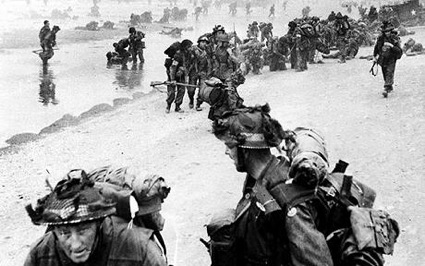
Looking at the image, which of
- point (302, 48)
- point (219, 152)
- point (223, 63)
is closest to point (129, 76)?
point (302, 48)

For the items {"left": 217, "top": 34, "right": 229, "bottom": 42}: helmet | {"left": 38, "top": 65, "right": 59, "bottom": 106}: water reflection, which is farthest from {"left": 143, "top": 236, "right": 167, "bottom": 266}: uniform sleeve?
{"left": 38, "top": 65, "right": 59, "bottom": 106}: water reflection

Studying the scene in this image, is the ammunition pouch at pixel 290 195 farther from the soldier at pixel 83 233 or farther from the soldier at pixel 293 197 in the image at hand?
the soldier at pixel 83 233

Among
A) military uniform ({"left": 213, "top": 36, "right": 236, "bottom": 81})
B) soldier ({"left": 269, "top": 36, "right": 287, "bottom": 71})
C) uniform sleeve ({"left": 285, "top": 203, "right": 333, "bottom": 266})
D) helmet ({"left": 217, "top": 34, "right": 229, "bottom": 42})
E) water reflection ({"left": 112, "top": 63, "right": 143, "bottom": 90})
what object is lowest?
water reflection ({"left": 112, "top": 63, "right": 143, "bottom": 90})

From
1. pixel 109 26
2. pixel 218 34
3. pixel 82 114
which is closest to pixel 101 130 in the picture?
pixel 82 114

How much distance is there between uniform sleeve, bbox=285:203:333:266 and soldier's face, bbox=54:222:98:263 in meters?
0.95

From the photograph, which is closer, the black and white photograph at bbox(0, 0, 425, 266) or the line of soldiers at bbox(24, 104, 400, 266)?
the line of soldiers at bbox(24, 104, 400, 266)

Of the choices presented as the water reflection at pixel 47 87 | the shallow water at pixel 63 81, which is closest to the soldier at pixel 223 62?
the shallow water at pixel 63 81

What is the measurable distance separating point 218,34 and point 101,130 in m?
3.43

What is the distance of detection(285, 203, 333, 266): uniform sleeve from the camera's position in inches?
94.8

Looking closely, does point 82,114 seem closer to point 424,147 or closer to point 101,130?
point 101,130

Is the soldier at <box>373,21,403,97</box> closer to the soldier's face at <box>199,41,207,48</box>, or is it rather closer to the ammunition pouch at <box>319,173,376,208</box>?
the soldier's face at <box>199,41,207,48</box>

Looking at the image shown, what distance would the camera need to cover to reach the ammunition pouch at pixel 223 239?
281 cm

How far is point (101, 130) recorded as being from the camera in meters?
11.2

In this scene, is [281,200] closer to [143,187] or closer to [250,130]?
[250,130]
